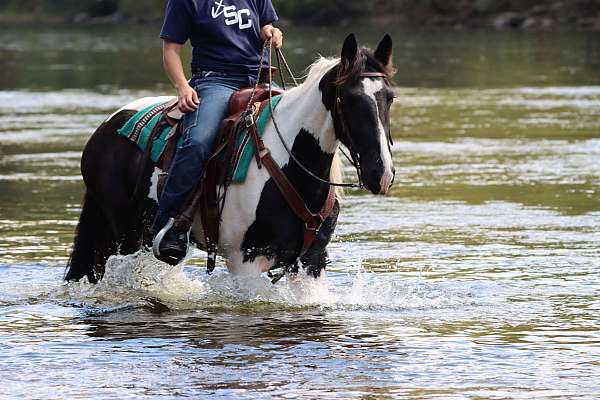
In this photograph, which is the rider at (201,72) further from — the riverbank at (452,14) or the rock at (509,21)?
the rock at (509,21)

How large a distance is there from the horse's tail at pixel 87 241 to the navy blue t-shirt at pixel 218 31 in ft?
4.95

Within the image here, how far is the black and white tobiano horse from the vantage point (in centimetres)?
817

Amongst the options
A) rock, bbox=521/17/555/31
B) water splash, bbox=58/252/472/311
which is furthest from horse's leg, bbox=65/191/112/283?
rock, bbox=521/17/555/31

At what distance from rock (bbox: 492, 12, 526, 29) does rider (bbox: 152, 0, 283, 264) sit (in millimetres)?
62554

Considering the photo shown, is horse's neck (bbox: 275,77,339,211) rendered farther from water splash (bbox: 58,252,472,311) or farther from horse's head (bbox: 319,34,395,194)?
water splash (bbox: 58,252,472,311)

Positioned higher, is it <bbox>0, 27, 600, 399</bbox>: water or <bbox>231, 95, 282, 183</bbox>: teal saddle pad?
<bbox>231, 95, 282, 183</bbox>: teal saddle pad

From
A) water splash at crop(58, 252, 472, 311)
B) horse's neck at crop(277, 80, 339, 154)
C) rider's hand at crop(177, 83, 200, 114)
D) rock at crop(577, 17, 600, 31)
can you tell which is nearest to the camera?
horse's neck at crop(277, 80, 339, 154)

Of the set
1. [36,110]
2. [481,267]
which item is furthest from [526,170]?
[36,110]

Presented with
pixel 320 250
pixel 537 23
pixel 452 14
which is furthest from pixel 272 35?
pixel 452 14

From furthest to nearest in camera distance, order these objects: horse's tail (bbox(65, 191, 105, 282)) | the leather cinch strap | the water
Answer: horse's tail (bbox(65, 191, 105, 282)) → the leather cinch strap → the water

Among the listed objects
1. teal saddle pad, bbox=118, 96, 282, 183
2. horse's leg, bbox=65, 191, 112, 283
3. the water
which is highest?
teal saddle pad, bbox=118, 96, 282, 183

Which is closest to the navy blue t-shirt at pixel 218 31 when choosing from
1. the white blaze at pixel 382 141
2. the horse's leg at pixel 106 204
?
the horse's leg at pixel 106 204

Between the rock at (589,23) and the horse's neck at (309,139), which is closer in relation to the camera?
the horse's neck at (309,139)

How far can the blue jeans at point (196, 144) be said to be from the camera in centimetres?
887
